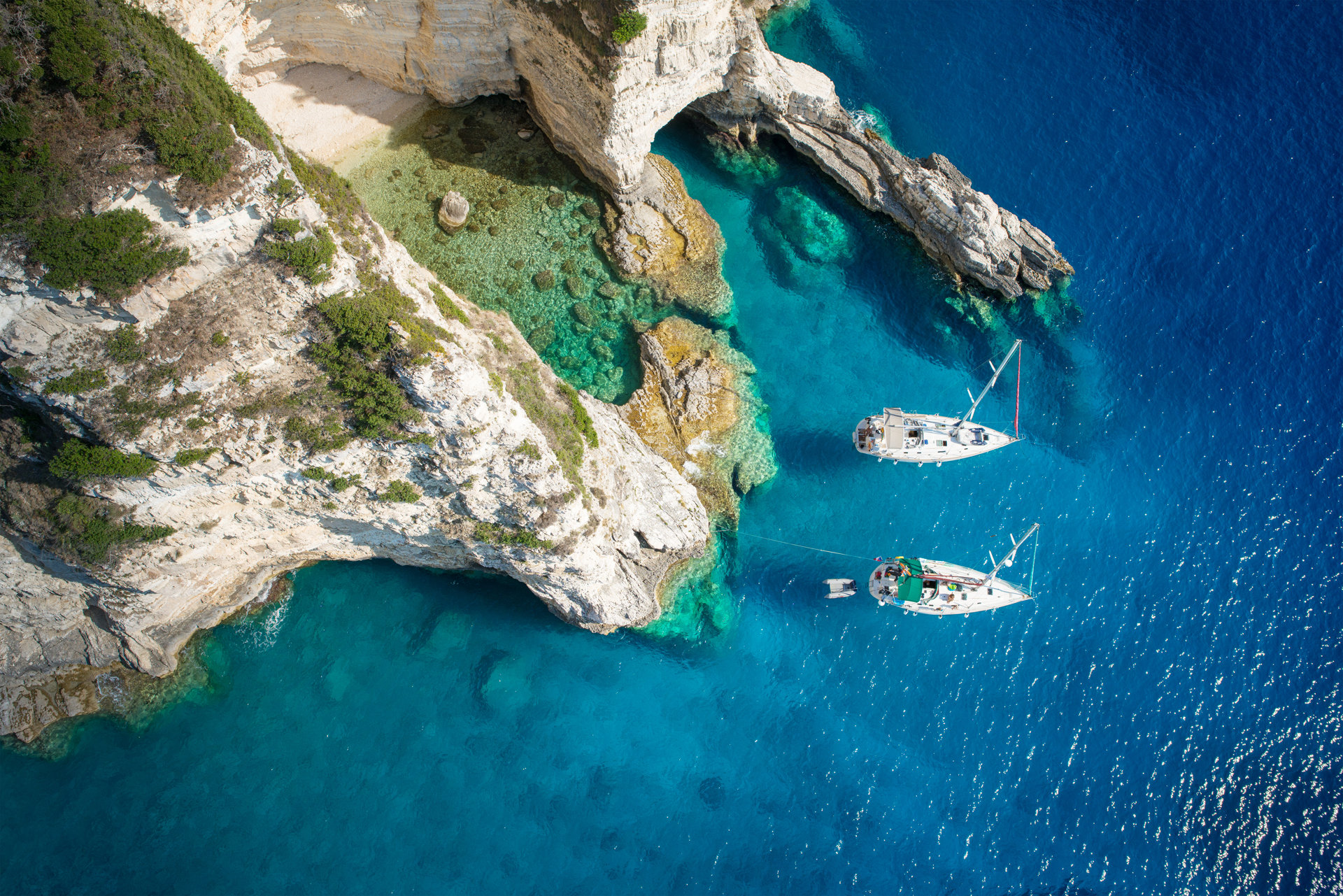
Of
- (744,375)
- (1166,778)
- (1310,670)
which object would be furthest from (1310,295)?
(744,375)

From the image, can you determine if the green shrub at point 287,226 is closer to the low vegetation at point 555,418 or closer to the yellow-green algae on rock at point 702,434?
the low vegetation at point 555,418

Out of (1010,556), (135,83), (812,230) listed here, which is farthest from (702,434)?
(135,83)

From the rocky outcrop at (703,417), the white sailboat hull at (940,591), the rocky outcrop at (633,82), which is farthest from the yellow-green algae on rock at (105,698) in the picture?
the white sailboat hull at (940,591)

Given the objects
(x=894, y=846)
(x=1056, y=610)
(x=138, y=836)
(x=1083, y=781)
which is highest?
(x=1056, y=610)

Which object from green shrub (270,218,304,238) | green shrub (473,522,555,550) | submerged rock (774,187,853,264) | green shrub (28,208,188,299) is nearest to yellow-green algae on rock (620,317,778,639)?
submerged rock (774,187,853,264)

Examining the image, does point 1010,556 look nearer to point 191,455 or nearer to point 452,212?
point 452,212

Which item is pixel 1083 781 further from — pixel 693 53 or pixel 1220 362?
pixel 693 53

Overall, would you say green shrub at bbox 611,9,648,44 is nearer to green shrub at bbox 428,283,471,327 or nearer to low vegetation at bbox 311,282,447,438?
green shrub at bbox 428,283,471,327
